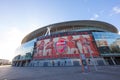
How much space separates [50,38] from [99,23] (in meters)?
25.9

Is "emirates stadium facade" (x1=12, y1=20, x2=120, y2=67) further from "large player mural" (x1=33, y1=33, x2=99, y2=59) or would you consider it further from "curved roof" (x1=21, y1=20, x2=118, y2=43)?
"curved roof" (x1=21, y1=20, x2=118, y2=43)

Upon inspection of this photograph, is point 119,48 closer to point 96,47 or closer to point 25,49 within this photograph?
point 96,47

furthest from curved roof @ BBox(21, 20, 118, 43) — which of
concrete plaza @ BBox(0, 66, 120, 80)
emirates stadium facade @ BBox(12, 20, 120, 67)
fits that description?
concrete plaza @ BBox(0, 66, 120, 80)

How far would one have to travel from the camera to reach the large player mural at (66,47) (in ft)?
142

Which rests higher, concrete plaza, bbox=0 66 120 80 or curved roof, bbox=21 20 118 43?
curved roof, bbox=21 20 118 43

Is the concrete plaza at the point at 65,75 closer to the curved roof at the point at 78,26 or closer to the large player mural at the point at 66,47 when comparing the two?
the large player mural at the point at 66,47

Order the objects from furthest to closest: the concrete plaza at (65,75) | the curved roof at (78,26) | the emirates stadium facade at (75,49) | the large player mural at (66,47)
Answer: the curved roof at (78,26) → the large player mural at (66,47) → the emirates stadium facade at (75,49) → the concrete plaza at (65,75)

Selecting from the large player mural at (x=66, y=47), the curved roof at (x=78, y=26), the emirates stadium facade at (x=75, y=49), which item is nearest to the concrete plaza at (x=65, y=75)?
the emirates stadium facade at (x=75, y=49)

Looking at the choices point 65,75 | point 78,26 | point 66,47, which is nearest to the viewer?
point 65,75

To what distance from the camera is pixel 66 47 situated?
44.7 m

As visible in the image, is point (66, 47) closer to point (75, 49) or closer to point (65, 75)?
point (75, 49)

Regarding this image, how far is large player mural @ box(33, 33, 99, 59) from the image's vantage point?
1699 inches

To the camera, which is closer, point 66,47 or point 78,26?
point 66,47

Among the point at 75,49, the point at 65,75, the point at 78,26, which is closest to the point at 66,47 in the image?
the point at 75,49
